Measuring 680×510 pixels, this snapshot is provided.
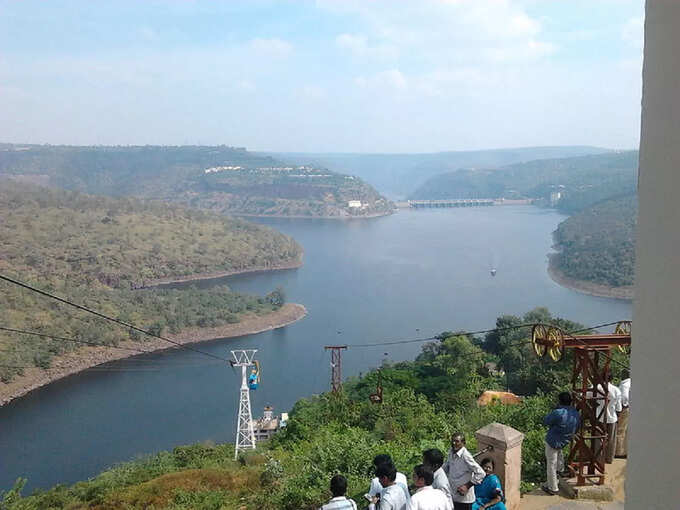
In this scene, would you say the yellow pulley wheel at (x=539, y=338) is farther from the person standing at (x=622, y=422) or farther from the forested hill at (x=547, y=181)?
the forested hill at (x=547, y=181)

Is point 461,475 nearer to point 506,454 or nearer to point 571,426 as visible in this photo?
point 506,454

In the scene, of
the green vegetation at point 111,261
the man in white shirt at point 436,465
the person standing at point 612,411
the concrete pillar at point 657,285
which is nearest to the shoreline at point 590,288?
the green vegetation at point 111,261

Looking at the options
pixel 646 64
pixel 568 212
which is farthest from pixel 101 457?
pixel 568 212

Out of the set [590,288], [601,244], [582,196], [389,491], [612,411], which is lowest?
[590,288]

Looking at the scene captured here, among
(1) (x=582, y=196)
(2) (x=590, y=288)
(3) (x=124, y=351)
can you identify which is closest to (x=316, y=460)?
(3) (x=124, y=351)

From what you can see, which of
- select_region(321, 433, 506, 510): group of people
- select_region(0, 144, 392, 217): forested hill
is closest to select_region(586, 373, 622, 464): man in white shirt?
select_region(321, 433, 506, 510): group of people

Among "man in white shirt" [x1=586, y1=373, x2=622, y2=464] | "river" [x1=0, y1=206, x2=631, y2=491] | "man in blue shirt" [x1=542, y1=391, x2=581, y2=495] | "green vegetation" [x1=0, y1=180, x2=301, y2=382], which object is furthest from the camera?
"green vegetation" [x1=0, y1=180, x2=301, y2=382]

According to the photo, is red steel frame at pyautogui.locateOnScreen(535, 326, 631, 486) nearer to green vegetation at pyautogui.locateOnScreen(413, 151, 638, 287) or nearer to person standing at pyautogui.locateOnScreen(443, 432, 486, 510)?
person standing at pyautogui.locateOnScreen(443, 432, 486, 510)

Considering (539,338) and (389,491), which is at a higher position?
(539,338)
